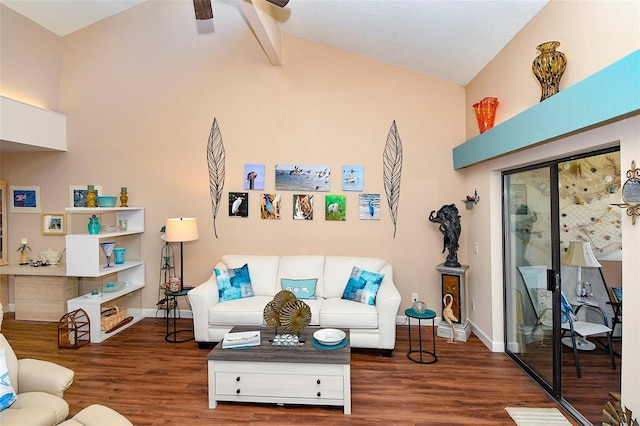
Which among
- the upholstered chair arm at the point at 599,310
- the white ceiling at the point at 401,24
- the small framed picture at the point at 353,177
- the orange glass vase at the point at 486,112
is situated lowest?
the upholstered chair arm at the point at 599,310

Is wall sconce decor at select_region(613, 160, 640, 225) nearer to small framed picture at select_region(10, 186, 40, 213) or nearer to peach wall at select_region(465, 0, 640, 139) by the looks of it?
peach wall at select_region(465, 0, 640, 139)

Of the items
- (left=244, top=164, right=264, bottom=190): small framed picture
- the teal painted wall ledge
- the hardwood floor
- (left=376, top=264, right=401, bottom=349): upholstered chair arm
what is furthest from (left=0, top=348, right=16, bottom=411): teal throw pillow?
the teal painted wall ledge

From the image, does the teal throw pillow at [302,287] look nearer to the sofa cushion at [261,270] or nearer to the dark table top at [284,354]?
the sofa cushion at [261,270]

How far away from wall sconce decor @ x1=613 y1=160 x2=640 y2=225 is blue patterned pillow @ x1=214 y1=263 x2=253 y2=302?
3553 millimetres

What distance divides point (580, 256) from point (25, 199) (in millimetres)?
6901

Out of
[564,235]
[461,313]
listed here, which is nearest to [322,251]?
[461,313]

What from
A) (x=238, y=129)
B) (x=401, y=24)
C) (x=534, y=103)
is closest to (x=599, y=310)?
(x=534, y=103)

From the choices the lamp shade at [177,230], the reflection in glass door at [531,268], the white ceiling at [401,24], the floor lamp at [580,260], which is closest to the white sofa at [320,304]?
the lamp shade at [177,230]

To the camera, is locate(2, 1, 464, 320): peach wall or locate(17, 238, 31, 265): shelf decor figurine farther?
locate(17, 238, 31, 265): shelf decor figurine

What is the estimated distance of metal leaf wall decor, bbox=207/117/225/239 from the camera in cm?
479

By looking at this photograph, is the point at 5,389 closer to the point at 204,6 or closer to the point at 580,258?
the point at 204,6

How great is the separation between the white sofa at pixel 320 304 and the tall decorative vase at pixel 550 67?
2.26m

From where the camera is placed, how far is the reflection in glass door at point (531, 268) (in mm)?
2871

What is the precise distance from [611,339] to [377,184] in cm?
291
